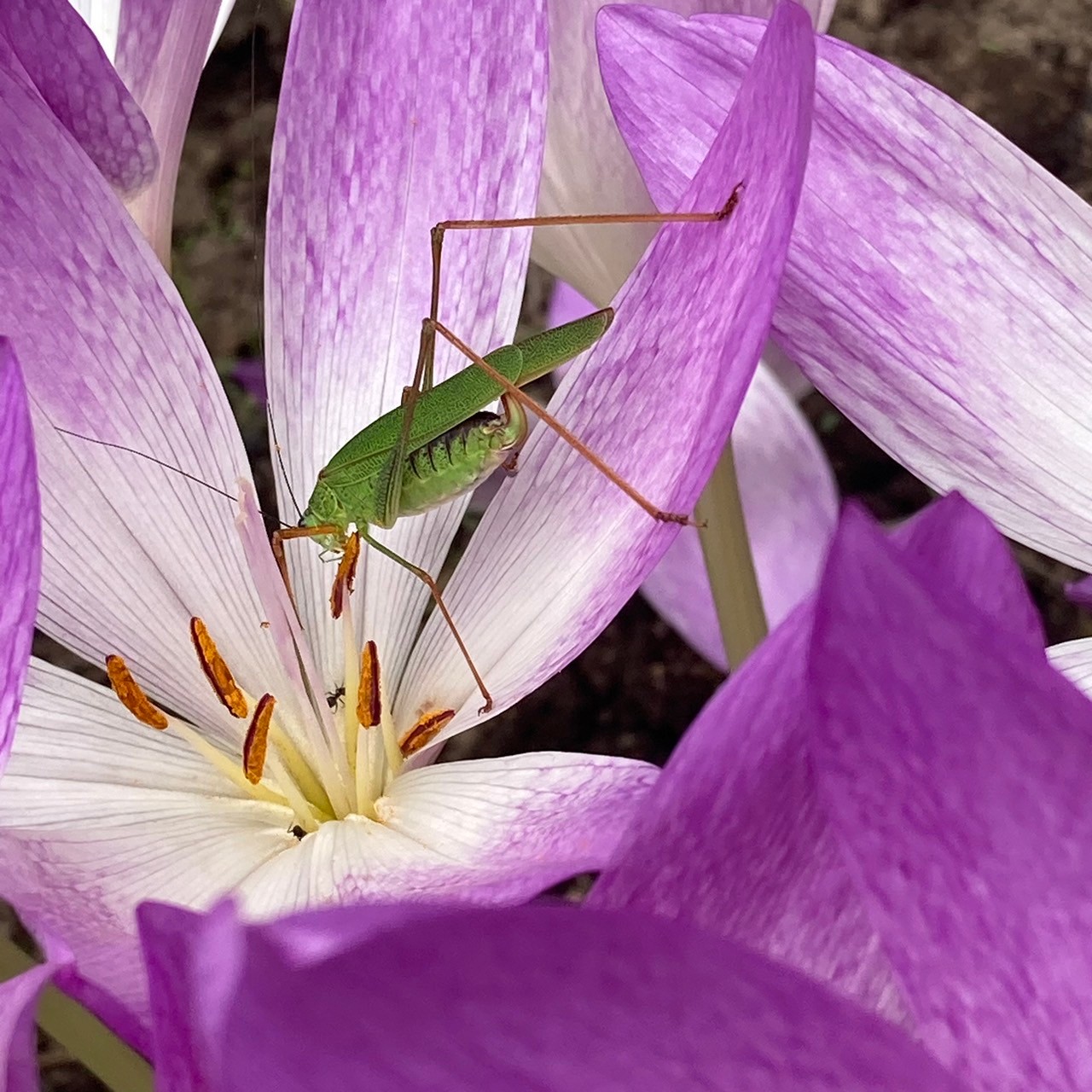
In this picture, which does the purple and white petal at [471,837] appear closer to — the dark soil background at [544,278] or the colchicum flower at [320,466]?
the colchicum flower at [320,466]

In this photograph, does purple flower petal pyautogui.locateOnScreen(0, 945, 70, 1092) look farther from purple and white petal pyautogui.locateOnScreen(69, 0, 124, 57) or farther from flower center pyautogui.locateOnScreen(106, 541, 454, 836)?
purple and white petal pyautogui.locateOnScreen(69, 0, 124, 57)

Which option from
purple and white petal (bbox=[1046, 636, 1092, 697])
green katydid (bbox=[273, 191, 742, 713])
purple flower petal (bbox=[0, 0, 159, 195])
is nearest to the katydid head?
green katydid (bbox=[273, 191, 742, 713])

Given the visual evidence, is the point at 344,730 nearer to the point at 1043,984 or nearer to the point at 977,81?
the point at 1043,984

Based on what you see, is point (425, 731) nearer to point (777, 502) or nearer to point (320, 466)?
point (320, 466)

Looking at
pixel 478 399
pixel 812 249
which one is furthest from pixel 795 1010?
pixel 478 399

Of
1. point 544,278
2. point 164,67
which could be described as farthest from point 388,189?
point 544,278

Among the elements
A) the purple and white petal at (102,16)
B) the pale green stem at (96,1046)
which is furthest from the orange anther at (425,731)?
the purple and white petal at (102,16)
